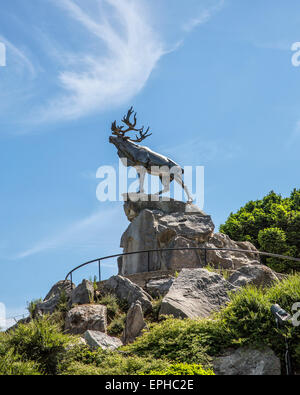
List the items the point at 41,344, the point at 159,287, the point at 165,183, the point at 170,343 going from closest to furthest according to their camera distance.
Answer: the point at 41,344 → the point at 170,343 → the point at 159,287 → the point at 165,183

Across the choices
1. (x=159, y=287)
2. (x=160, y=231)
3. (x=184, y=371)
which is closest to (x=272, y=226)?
(x=160, y=231)

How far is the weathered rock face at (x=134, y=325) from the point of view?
40.4 ft

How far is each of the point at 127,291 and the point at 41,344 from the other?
4.87m

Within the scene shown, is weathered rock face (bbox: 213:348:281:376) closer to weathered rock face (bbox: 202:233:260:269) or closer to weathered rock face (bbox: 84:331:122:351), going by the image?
weathered rock face (bbox: 84:331:122:351)

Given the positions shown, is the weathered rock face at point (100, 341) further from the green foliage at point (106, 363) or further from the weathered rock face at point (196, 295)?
the weathered rock face at point (196, 295)

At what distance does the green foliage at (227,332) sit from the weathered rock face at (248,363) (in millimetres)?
168

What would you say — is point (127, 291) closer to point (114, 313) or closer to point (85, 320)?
point (114, 313)

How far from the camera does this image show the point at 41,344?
405 inches

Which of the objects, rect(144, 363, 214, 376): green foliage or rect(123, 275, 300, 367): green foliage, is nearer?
rect(144, 363, 214, 376): green foliage

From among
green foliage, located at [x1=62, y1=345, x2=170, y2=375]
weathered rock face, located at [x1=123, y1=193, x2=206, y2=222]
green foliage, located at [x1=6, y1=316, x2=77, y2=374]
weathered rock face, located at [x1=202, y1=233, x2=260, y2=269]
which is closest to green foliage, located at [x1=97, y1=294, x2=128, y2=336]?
green foliage, located at [x1=62, y1=345, x2=170, y2=375]

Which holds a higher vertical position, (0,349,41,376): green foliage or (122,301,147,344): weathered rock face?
(122,301,147,344): weathered rock face

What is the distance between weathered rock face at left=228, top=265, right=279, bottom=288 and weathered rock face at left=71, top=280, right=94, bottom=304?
13.1 feet

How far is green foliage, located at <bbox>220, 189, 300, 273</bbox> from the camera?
28531 millimetres
